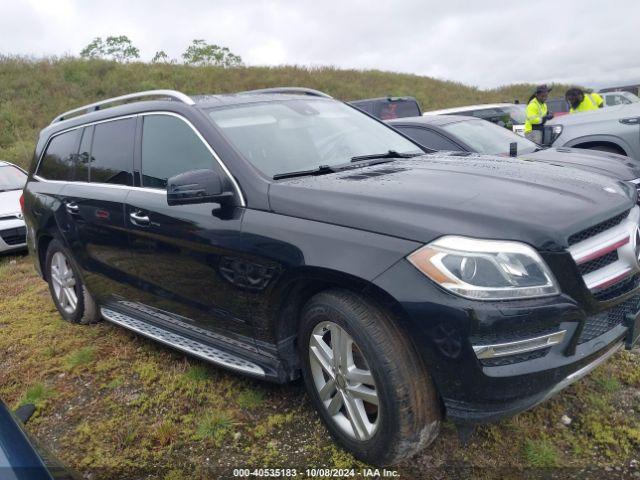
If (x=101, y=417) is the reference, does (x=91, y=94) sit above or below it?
above

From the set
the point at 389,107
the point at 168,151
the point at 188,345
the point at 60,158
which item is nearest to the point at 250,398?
the point at 188,345

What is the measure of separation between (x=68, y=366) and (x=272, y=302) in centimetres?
210

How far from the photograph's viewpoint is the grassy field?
2512 millimetres

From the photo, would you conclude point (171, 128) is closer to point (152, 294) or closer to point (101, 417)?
point (152, 294)

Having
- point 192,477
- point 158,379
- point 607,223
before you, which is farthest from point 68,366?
point 607,223

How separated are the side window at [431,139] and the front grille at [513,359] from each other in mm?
4025

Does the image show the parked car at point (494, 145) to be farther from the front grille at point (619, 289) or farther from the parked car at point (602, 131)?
the front grille at point (619, 289)

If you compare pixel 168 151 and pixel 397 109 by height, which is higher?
pixel 168 151

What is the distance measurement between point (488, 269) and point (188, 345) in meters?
1.95

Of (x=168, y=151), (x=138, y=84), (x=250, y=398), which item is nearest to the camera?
(x=250, y=398)

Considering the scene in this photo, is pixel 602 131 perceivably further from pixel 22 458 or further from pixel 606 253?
pixel 22 458

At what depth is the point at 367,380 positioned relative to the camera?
7.61 feet

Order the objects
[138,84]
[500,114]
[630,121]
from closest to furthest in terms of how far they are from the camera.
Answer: [630,121], [500,114], [138,84]

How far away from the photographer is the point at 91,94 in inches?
897
